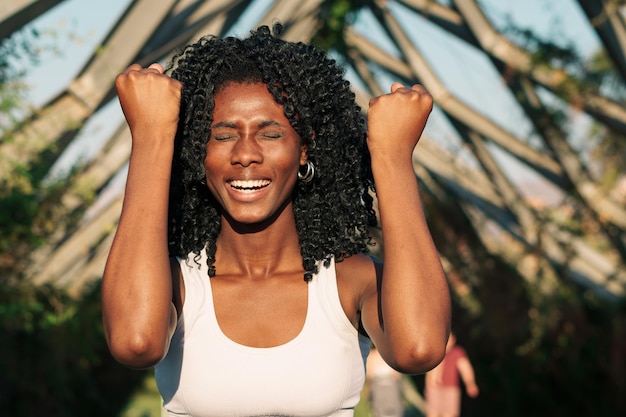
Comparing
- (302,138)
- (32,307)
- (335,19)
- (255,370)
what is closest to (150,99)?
(302,138)

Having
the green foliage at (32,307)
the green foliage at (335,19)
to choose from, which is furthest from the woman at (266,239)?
the green foliage at (335,19)

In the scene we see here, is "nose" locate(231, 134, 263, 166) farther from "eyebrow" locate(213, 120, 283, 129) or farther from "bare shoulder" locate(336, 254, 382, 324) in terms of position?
"bare shoulder" locate(336, 254, 382, 324)

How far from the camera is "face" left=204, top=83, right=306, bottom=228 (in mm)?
2090

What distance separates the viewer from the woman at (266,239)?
193cm

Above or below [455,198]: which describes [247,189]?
above

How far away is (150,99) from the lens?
6.43 feet

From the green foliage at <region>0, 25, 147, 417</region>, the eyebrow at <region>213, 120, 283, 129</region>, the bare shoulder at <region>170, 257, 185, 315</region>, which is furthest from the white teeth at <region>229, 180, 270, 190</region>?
the green foliage at <region>0, 25, 147, 417</region>

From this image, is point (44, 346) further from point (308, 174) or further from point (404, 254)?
point (404, 254)

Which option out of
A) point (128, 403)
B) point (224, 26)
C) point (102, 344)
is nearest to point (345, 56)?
point (224, 26)

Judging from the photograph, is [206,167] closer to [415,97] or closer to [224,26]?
[415,97]

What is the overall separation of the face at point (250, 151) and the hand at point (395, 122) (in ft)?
0.72

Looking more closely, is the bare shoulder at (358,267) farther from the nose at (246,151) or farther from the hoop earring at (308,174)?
the nose at (246,151)

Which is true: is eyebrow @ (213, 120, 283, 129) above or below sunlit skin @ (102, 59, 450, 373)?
above

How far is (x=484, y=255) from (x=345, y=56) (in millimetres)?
3427
